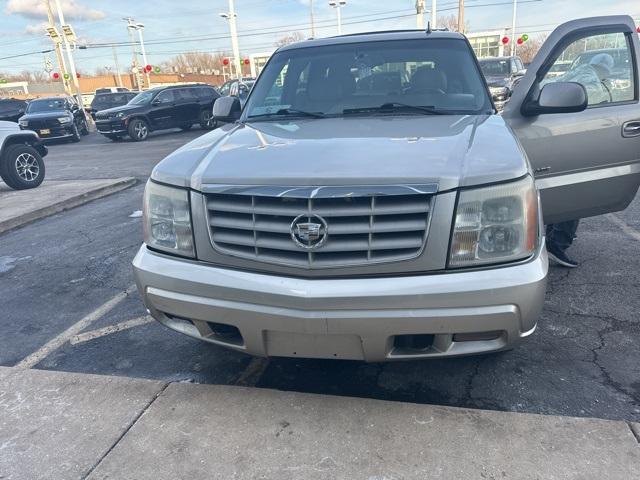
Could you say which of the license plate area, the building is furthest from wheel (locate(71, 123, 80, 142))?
the building

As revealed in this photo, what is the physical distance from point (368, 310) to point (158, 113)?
17.4 metres

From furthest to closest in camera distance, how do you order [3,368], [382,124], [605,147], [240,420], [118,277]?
[118,277], [605,147], [3,368], [382,124], [240,420]

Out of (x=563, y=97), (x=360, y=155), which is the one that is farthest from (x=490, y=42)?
(x=360, y=155)

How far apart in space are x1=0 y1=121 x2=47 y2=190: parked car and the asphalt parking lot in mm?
4326

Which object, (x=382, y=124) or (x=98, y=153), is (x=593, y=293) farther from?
(x=98, y=153)

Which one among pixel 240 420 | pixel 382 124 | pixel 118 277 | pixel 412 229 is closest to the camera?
pixel 412 229

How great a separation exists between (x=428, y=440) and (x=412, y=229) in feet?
3.29

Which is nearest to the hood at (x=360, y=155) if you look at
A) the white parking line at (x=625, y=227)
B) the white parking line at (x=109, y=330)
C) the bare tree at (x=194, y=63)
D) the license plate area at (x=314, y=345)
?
the license plate area at (x=314, y=345)

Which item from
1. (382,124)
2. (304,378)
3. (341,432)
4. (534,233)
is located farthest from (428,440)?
(382,124)

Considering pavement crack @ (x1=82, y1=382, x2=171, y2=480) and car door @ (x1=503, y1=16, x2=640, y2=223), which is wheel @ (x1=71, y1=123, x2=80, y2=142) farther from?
car door @ (x1=503, y1=16, x2=640, y2=223)

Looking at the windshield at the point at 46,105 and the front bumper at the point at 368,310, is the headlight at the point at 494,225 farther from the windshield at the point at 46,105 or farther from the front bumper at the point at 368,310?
the windshield at the point at 46,105

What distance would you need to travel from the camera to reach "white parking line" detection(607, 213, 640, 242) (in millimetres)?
4968

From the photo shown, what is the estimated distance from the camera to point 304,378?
2906 mm

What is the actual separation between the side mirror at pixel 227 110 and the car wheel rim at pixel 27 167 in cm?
673
